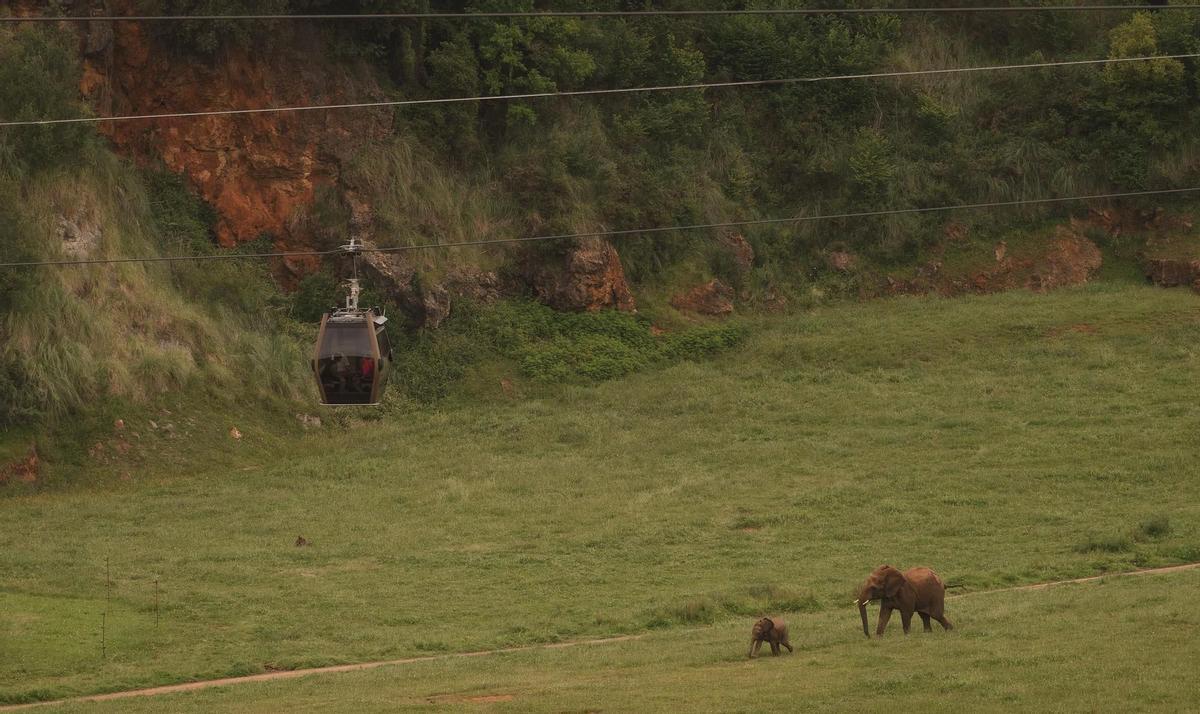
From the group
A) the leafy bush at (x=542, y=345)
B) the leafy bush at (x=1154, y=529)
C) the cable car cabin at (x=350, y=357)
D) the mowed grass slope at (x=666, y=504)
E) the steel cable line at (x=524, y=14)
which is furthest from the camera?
the leafy bush at (x=542, y=345)

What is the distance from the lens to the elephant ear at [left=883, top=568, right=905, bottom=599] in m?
21.5

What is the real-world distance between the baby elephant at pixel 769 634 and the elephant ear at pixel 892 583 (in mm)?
1387

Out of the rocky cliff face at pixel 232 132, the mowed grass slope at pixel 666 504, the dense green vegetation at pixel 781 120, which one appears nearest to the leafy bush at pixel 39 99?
the rocky cliff face at pixel 232 132

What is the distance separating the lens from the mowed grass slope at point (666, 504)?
26844mm

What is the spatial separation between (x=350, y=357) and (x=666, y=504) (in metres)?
12.1

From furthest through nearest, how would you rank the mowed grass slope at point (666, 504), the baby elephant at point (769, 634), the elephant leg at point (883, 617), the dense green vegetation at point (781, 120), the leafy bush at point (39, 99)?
the dense green vegetation at point (781, 120) < the leafy bush at point (39, 99) < the mowed grass slope at point (666, 504) < the elephant leg at point (883, 617) < the baby elephant at point (769, 634)

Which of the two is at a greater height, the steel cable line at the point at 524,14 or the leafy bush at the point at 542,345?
the steel cable line at the point at 524,14

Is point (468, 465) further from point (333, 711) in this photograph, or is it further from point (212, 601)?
point (333, 711)

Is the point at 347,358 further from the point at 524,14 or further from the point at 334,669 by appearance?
the point at 524,14

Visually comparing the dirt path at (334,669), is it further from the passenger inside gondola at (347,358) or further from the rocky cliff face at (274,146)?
the rocky cliff face at (274,146)

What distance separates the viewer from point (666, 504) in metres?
35.7

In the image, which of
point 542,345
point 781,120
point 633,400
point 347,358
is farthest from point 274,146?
point 347,358

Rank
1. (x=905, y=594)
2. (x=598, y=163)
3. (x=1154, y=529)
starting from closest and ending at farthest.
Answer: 1. (x=905, y=594)
2. (x=1154, y=529)
3. (x=598, y=163)

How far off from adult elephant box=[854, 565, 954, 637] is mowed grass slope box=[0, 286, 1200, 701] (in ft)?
3.27
